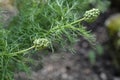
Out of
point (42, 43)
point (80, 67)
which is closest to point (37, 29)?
point (42, 43)

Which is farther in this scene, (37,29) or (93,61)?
(93,61)

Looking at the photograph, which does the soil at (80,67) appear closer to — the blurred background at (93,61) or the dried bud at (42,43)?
the blurred background at (93,61)

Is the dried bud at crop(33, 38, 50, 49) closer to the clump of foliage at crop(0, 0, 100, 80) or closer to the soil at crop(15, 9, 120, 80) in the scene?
the clump of foliage at crop(0, 0, 100, 80)

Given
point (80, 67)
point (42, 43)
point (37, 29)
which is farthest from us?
point (80, 67)

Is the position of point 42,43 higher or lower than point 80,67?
higher

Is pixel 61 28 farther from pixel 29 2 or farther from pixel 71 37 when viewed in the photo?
pixel 29 2

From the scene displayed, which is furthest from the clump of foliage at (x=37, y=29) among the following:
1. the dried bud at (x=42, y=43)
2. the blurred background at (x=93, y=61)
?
the blurred background at (x=93, y=61)

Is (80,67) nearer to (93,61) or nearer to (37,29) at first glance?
(93,61)

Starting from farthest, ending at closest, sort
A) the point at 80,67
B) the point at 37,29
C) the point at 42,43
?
the point at 80,67 → the point at 37,29 → the point at 42,43

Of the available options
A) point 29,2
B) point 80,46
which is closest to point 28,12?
point 29,2
